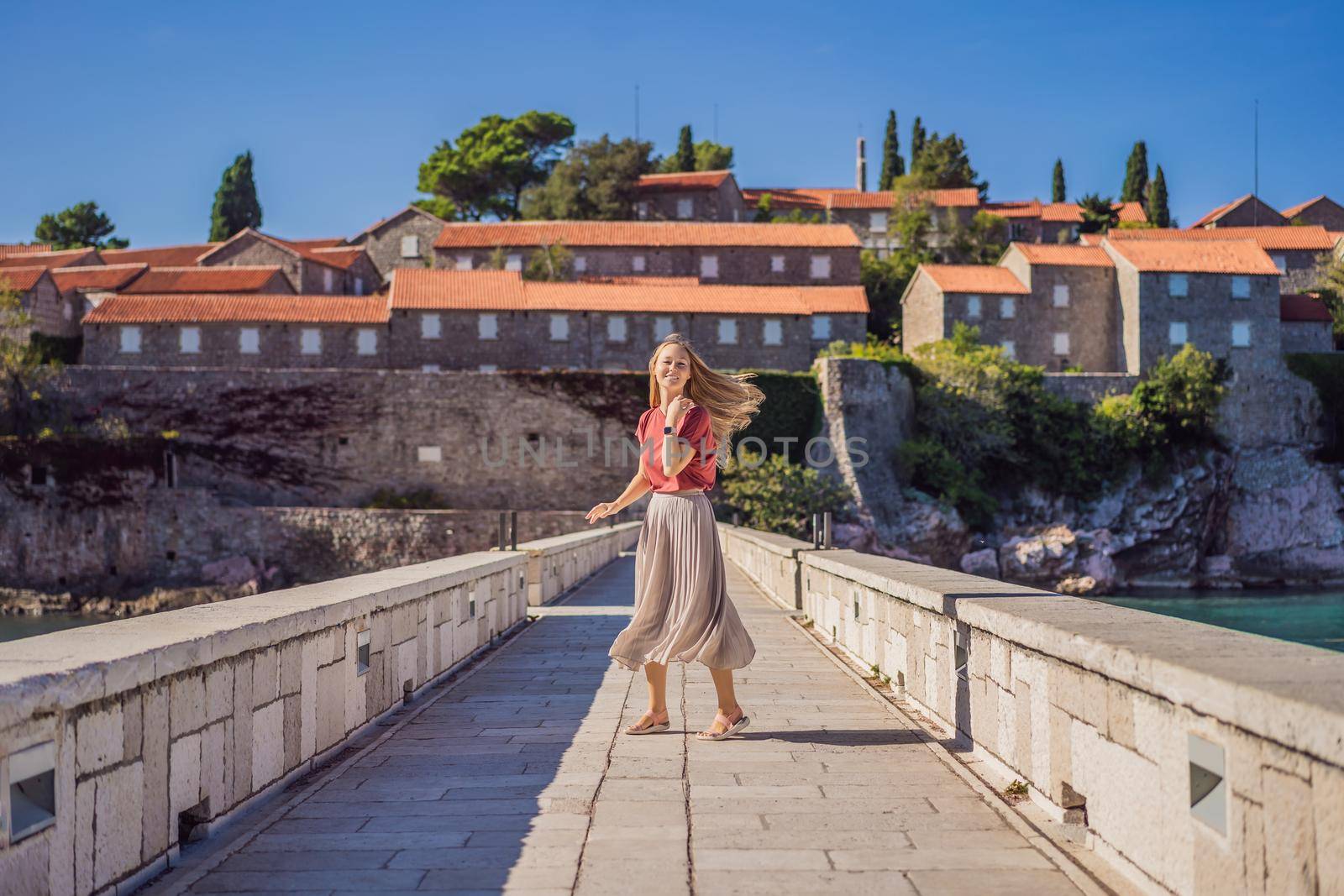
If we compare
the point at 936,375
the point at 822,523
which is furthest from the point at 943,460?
the point at 822,523

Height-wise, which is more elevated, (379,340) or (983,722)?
(379,340)

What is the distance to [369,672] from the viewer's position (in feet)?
20.9

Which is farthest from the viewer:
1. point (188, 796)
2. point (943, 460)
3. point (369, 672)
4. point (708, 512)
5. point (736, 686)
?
point (943, 460)

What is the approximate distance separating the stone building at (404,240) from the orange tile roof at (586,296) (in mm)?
13004

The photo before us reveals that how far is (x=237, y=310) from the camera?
48.8 metres

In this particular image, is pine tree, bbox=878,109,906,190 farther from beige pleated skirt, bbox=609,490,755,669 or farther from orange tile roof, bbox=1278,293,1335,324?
beige pleated skirt, bbox=609,490,755,669

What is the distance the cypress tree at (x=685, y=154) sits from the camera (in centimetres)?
8306

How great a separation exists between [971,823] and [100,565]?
43.8 m

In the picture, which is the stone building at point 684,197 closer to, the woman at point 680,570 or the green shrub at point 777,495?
the green shrub at point 777,495

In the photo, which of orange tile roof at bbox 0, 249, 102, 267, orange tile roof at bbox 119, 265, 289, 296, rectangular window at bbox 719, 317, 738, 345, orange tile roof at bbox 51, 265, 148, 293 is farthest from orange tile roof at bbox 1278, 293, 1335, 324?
orange tile roof at bbox 0, 249, 102, 267

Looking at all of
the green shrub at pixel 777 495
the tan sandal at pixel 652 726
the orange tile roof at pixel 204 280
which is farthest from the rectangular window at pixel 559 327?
the tan sandal at pixel 652 726

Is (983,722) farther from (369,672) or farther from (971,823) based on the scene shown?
(369,672)

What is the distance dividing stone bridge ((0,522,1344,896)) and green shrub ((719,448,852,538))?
3381cm

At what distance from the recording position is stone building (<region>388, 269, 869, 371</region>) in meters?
48.7
